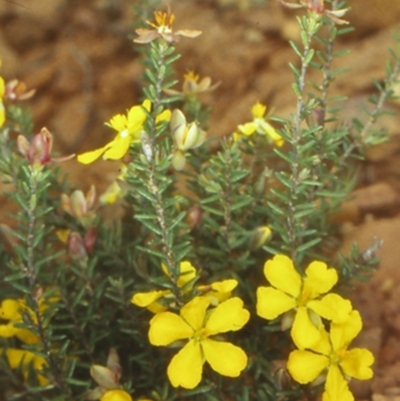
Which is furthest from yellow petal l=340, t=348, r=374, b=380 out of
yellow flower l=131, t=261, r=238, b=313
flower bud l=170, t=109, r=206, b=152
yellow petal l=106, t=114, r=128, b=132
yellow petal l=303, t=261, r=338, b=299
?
yellow petal l=106, t=114, r=128, b=132

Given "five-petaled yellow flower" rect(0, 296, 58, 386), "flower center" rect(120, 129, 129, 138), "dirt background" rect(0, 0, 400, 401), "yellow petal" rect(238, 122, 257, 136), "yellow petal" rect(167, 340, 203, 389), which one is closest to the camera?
"yellow petal" rect(167, 340, 203, 389)

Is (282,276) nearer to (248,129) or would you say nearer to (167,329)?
(167,329)

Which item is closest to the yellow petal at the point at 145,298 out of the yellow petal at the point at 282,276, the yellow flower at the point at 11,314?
the yellow petal at the point at 282,276

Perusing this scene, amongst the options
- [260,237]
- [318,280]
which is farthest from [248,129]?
[318,280]

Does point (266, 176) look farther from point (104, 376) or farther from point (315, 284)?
point (104, 376)

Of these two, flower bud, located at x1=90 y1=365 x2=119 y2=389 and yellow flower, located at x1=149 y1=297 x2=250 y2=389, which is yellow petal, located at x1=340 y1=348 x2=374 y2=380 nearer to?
yellow flower, located at x1=149 y1=297 x2=250 y2=389

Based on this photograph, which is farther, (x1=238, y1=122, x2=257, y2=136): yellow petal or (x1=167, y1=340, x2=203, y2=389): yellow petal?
(x1=238, y1=122, x2=257, y2=136): yellow petal

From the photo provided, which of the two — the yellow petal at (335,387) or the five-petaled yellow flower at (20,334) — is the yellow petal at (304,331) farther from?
the five-petaled yellow flower at (20,334)
